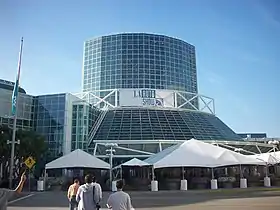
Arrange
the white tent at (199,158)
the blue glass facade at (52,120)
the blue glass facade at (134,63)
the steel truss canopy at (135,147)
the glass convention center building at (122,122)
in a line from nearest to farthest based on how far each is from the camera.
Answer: the white tent at (199,158), the steel truss canopy at (135,147), the glass convention center building at (122,122), the blue glass facade at (52,120), the blue glass facade at (134,63)

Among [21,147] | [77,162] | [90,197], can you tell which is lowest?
[90,197]

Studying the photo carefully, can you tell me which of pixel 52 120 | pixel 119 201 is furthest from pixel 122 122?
pixel 119 201

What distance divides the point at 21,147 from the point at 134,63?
57.2 meters

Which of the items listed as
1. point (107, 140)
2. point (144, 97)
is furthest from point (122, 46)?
point (107, 140)

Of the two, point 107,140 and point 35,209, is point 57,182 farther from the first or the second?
point 35,209

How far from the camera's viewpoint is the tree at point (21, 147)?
128 ft

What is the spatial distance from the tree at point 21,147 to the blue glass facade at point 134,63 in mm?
50223

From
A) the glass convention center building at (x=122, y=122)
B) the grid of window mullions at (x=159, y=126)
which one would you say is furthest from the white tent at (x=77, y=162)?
the grid of window mullions at (x=159, y=126)

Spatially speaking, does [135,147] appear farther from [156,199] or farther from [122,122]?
[156,199]

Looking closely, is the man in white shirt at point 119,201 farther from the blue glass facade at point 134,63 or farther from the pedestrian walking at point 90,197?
the blue glass facade at point 134,63

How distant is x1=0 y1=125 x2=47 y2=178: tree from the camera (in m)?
38.9

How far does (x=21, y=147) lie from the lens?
40.3 metres

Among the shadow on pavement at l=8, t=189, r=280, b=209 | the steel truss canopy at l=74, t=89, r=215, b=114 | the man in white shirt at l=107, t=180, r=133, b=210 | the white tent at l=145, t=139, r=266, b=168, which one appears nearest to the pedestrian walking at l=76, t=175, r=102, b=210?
the man in white shirt at l=107, t=180, r=133, b=210

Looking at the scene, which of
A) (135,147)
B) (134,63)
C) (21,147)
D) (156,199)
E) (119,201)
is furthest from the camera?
(134,63)
